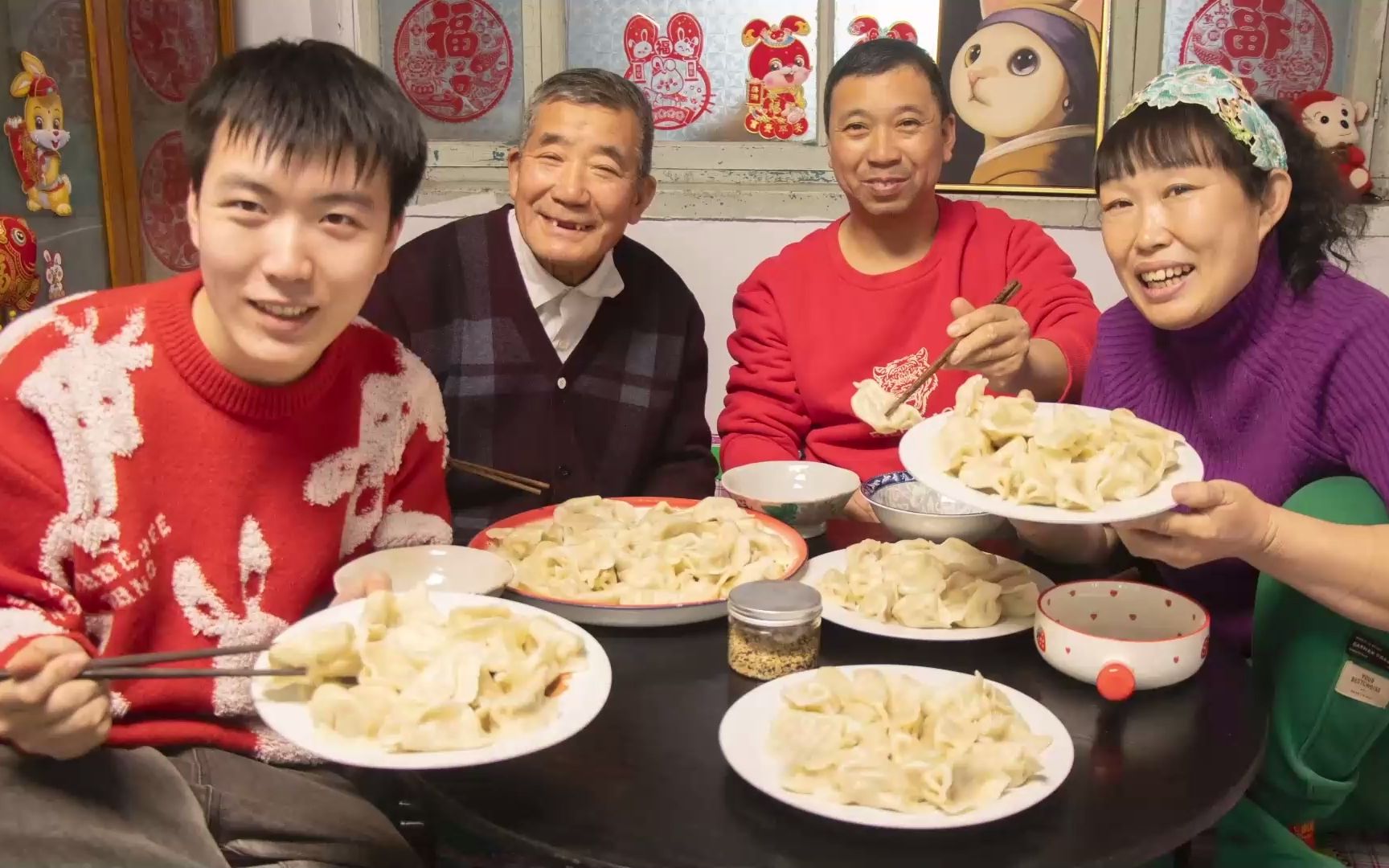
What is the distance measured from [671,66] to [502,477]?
2.28m

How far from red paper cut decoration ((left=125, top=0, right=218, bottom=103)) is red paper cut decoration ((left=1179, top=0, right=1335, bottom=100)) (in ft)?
10.6

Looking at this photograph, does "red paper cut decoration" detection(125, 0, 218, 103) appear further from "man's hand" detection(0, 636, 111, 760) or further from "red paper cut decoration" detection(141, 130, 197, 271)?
"man's hand" detection(0, 636, 111, 760)

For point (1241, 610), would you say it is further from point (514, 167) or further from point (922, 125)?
point (514, 167)

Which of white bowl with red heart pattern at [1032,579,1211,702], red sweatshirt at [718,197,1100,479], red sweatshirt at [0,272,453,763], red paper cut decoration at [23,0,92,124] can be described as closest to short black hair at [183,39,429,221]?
red sweatshirt at [0,272,453,763]

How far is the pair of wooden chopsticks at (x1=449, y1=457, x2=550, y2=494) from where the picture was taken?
209cm

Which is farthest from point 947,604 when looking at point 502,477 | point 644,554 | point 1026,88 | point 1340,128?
point 1340,128

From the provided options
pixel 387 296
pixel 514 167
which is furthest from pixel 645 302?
pixel 387 296

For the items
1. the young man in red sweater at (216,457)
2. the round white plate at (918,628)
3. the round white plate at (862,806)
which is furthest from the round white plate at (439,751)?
the round white plate at (918,628)

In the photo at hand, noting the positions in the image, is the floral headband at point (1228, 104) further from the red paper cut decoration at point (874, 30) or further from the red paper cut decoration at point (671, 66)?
the red paper cut decoration at point (671, 66)

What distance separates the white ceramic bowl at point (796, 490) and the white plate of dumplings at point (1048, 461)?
1.16ft

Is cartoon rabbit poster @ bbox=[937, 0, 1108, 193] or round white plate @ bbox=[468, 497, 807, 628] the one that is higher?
cartoon rabbit poster @ bbox=[937, 0, 1108, 193]

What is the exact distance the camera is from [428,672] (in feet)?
4.09

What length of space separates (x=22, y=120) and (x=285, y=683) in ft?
7.04

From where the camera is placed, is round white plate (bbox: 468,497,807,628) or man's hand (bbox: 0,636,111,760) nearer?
man's hand (bbox: 0,636,111,760)
